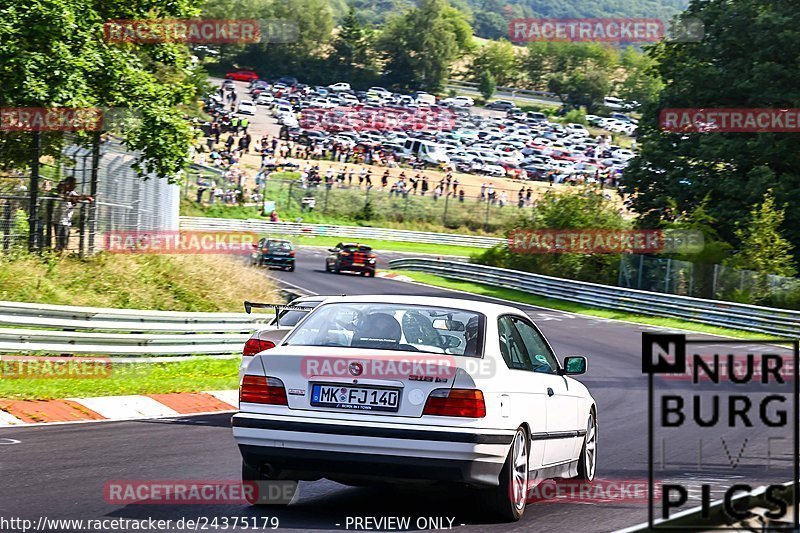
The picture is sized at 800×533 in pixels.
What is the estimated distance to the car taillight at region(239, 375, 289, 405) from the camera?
727cm

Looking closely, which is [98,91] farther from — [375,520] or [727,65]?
[727,65]

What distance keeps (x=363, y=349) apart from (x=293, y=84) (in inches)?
4534

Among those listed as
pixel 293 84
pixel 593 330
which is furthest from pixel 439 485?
pixel 293 84

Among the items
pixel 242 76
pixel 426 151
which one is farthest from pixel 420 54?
pixel 426 151

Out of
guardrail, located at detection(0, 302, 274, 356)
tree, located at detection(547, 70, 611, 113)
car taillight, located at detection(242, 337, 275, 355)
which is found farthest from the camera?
tree, located at detection(547, 70, 611, 113)

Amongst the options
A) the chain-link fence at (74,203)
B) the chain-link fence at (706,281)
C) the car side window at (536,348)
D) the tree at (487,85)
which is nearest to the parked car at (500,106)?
the tree at (487,85)

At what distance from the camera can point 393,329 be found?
7.61 meters

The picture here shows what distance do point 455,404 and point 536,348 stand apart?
6.17 ft

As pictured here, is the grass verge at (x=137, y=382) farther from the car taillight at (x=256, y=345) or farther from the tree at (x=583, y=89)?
the tree at (x=583, y=89)

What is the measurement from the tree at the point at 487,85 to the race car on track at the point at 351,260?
94.6 meters

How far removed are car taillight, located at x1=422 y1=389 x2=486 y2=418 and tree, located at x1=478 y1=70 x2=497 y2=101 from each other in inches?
5235

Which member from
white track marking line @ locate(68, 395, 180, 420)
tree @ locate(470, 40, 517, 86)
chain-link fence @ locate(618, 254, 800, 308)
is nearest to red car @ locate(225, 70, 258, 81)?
tree @ locate(470, 40, 517, 86)

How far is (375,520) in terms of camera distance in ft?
23.8

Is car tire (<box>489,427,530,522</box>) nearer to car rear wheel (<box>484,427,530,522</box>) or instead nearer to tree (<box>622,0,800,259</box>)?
car rear wheel (<box>484,427,530,522</box>)
